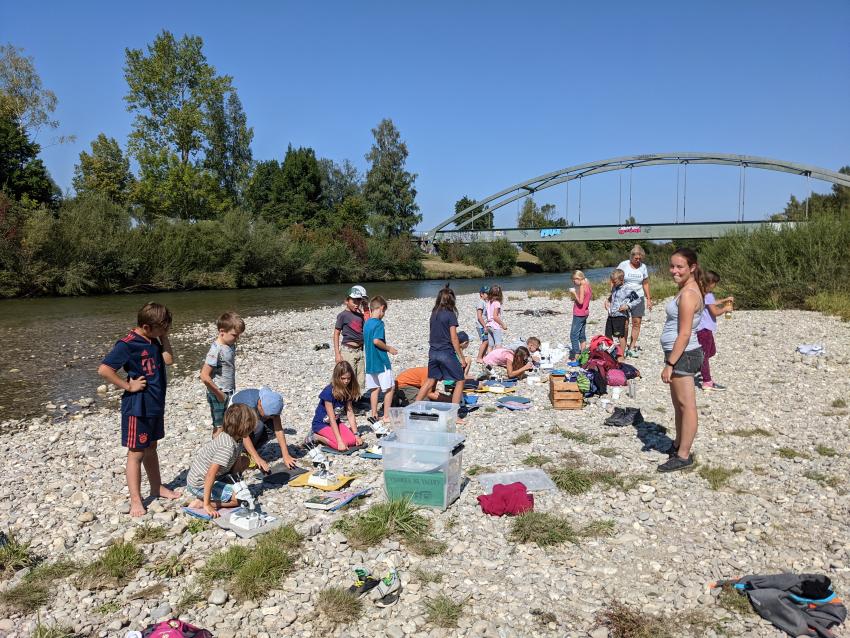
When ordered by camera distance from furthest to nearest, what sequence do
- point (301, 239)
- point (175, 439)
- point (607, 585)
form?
point (301, 239), point (175, 439), point (607, 585)

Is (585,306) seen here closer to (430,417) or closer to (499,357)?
(499,357)

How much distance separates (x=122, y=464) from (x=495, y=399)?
225 inches

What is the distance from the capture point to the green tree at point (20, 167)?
44531 mm

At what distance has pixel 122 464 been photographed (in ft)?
24.7

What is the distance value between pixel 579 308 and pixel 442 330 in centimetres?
490

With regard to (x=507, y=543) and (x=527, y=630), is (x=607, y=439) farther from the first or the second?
(x=527, y=630)

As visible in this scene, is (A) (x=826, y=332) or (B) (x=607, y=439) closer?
(B) (x=607, y=439)

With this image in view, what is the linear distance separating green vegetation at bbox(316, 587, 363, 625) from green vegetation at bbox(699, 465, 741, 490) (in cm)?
388

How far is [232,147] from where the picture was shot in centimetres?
6906

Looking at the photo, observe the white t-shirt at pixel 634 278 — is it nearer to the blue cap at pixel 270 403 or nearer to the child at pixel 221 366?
the blue cap at pixel 270 403

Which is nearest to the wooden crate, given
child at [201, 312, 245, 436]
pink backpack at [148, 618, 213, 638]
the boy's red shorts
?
child at [201, 312, 245, 436]

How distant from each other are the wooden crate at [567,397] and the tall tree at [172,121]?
159 feet

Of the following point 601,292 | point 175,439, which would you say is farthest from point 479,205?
point 175,439

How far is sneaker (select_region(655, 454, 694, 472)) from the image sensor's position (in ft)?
20.9
